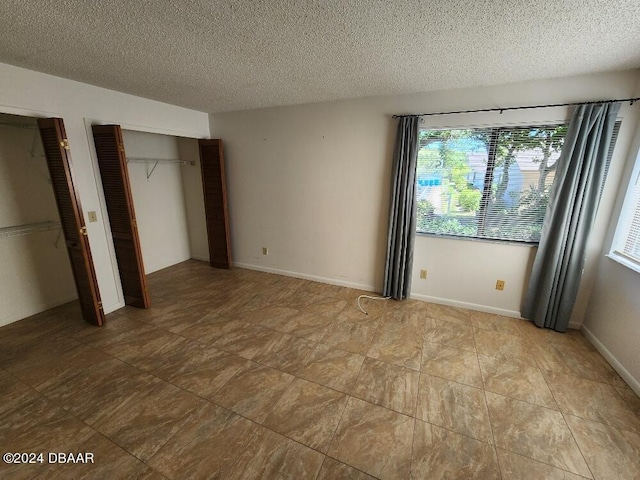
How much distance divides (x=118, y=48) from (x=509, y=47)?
2.74 metres

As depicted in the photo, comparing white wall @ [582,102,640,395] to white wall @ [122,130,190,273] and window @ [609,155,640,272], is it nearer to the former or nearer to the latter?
window @ [609,155,640,272]

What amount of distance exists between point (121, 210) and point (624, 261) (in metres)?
4.77

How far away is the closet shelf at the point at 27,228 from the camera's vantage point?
8.67ft

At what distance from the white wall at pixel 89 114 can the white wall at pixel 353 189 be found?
1084 millimetres

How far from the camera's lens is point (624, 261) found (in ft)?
7.32

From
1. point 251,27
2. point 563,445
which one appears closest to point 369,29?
point 251,27

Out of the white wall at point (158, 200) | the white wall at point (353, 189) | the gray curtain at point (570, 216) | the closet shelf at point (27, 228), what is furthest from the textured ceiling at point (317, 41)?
the closet shelf at point (27, 228)

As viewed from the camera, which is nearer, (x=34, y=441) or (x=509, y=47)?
(x=34, y=441)

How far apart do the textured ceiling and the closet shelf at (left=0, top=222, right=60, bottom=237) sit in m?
1.56

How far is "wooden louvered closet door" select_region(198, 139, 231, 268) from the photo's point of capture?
394 cm

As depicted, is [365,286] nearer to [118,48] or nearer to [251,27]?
[251,27]

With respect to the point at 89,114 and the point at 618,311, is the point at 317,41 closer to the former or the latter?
the point at 89,114

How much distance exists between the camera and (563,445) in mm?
1580

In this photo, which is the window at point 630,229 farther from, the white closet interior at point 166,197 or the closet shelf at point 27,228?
the closet shelf at point 27,228
